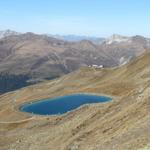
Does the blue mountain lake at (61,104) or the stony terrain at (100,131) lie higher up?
the stony terrain at (100,131)

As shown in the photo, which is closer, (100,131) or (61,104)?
(100,131)

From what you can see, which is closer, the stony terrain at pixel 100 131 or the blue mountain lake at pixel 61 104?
the stony terrain at pixel 100 131

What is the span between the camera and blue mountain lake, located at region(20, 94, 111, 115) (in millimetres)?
122875

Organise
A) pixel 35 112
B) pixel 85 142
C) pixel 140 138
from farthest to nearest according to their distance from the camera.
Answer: pixel 35 112, pixel 85 142, pixel 140 138

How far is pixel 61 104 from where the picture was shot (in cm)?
13238

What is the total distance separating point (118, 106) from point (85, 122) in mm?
6316

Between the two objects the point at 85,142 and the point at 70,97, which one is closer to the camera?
the point at 85,142

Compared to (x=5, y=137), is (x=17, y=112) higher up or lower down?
lower down

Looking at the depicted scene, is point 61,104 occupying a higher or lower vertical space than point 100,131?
lower

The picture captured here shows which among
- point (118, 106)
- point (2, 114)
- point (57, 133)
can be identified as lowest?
point (2, 114)

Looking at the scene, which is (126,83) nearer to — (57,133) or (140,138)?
(57,133)

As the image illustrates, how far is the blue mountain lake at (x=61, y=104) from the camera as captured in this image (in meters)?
123

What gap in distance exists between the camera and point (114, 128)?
5309 centimetres

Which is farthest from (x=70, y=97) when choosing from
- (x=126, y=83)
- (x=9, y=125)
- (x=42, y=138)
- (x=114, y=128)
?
(x=114, y=128)
